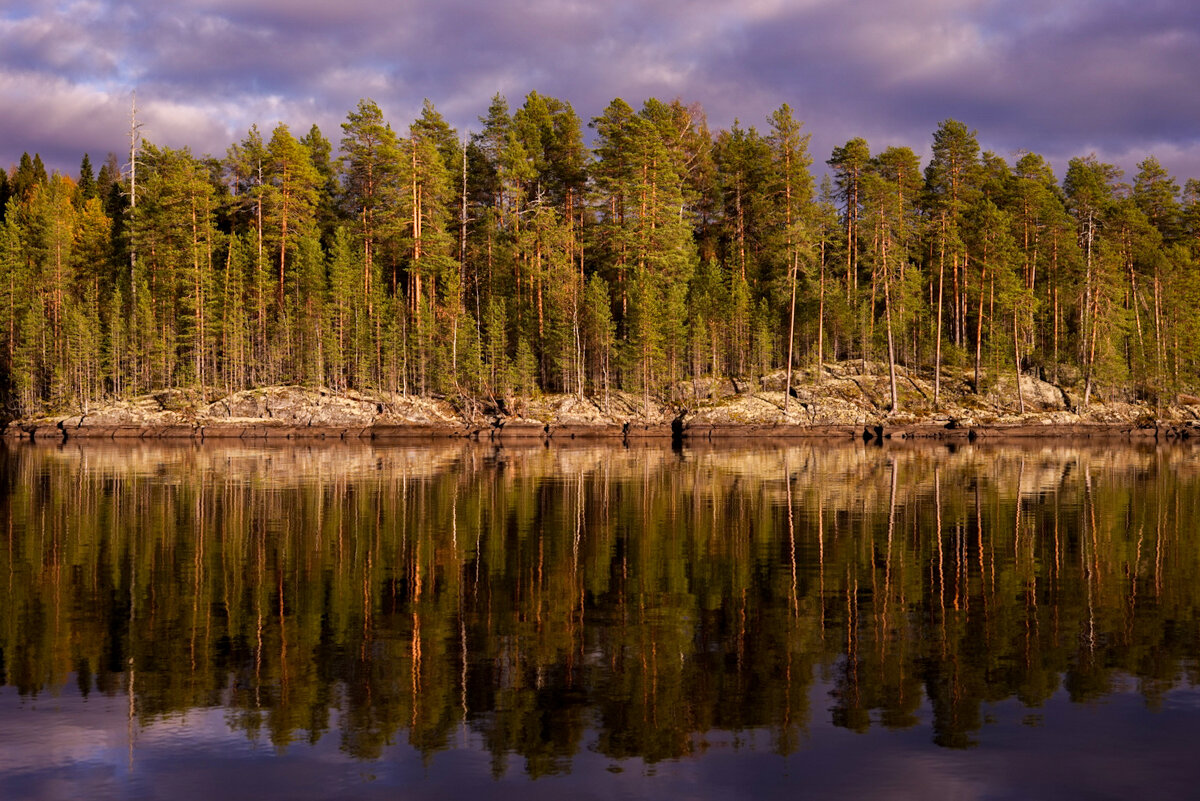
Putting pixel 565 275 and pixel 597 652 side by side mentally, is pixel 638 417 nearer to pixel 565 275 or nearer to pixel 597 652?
pixel 565 275

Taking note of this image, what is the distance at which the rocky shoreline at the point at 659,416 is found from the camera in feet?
255

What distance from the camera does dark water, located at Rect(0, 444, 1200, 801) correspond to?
9.71m

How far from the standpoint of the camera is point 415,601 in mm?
16906

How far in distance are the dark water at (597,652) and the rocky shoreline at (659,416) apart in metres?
48.3

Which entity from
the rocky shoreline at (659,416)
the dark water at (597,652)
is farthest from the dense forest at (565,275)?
the dark water at (597,652)

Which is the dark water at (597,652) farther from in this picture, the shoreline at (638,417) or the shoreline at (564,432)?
the shoreline at (638,417)

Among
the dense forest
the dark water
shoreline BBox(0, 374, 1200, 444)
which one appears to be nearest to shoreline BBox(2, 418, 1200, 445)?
shoreline BBox(0, 374, 1200, 444)

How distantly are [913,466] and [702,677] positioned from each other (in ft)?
124

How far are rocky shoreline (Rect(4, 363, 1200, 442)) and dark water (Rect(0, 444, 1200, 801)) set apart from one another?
48.3 m

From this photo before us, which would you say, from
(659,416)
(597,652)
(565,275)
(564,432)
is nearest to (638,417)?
(659,416)

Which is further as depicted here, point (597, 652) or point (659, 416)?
point (659, 416)

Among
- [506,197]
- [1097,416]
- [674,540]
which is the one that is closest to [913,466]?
[674,540]

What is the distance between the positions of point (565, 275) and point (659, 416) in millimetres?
15069

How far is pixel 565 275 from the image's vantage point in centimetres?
8644
